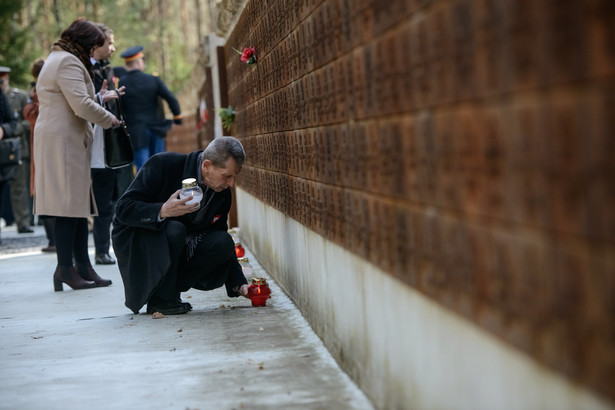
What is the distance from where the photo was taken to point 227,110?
10.4 meters

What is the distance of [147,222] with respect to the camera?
5762 millimetres

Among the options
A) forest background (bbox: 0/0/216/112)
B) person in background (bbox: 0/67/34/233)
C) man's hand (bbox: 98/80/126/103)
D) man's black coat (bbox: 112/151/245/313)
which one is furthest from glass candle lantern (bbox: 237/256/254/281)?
forest background (bbox: 0/0/216/112)

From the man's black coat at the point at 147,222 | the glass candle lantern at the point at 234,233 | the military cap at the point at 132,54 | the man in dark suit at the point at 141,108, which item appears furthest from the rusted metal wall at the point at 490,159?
the military cap at the point at 132,54

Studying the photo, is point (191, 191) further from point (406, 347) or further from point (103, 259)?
point (103, 259)

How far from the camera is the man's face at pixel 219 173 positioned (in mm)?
5594

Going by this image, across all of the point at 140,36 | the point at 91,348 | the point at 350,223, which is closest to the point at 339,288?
the point at 350,223

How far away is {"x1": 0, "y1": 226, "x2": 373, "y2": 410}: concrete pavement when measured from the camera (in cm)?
408

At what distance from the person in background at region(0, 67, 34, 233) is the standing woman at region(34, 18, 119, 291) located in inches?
220

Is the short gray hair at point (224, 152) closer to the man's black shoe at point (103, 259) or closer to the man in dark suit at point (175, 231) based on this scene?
the man in dark suit at point (175, 231)

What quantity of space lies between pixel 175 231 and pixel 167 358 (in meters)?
1.17

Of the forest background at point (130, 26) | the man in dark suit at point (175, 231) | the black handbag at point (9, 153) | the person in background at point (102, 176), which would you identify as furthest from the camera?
the forest background at point (130, 26)

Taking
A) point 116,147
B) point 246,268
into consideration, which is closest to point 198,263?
point 246,268

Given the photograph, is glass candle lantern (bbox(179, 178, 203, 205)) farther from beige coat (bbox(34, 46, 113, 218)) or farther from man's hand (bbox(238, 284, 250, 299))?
beige coat (bbox(34, 46, 113, 218))

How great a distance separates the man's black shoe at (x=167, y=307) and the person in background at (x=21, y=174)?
7.50 m
